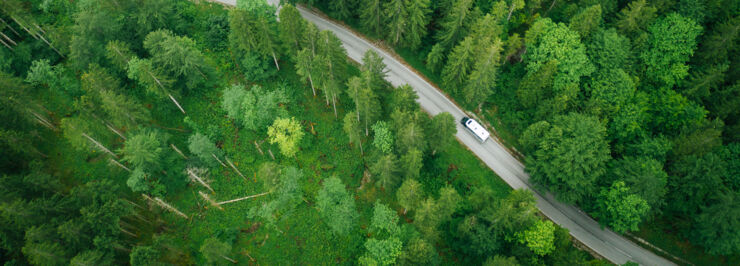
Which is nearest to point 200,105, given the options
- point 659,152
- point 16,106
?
point 16,106

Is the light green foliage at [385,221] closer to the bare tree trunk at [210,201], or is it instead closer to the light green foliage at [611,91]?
the bare tree trunk at [210,201]

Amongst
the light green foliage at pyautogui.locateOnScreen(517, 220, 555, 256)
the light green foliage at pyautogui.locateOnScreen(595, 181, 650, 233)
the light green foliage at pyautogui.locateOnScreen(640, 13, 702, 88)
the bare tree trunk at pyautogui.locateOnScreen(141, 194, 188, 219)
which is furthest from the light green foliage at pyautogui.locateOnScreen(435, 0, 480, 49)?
the bare tree trunk at pyautogui.locateOnScreen(141, 194, 188, 219)

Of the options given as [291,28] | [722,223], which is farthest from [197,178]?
[722,223]

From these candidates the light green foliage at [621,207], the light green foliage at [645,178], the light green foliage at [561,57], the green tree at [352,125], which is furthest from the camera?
the light green foliage at [561,57]

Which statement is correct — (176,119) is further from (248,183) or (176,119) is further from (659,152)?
(659,152)

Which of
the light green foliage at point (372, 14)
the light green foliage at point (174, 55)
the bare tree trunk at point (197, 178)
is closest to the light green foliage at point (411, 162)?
the light green foliage at point (372, 14)

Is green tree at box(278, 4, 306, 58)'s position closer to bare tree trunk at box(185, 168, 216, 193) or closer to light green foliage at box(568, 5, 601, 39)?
bare tree trunk at box(185, 168, 216, 193)
